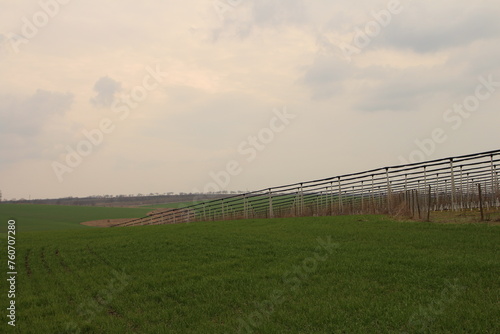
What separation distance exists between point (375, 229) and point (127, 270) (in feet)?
22.5

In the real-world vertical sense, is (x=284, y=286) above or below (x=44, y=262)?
below

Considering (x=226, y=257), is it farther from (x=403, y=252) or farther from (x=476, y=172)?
(x=476, y=172)

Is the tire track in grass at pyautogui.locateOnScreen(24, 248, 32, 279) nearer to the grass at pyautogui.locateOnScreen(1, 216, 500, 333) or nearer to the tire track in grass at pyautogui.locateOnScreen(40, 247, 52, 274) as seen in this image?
the grass at pyautogui.locateOnScreen(1, 216, 500, 333)

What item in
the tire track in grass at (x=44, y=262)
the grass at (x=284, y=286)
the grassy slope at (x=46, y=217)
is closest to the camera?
the grass at (x=284, y=286)

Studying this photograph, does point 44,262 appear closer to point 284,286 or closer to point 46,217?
point 284,286

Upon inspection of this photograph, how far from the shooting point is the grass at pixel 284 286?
601 centimetres

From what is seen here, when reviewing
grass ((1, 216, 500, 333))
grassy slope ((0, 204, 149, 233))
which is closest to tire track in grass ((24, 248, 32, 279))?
grass ((1, 216, 500, 333))

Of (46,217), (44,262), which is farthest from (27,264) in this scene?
(46,217)

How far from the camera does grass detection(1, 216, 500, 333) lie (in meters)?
6.01

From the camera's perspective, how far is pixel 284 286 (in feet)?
25.5

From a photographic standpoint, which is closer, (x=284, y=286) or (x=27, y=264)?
(x=284, y=286)

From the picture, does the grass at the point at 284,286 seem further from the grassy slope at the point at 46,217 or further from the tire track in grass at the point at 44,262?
the grassy slope at the point at 46,217

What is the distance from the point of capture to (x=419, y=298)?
6.42 meters

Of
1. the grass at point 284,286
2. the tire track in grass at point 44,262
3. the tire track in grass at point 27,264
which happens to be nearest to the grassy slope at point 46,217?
the tire track in grass at point 27,264
